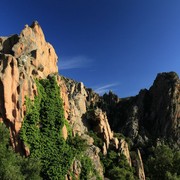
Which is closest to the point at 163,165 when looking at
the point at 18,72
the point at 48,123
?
the point at 48,123

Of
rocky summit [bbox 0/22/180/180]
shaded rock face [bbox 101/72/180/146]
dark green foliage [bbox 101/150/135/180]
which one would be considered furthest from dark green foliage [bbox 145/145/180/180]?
shaded rock face [bbox 101/72/180/146]

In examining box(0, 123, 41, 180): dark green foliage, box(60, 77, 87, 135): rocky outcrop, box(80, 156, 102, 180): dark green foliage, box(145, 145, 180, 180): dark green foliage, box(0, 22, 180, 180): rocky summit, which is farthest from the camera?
box(145, 145, 180, 180): dark green foliage

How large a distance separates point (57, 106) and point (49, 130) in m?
6.51

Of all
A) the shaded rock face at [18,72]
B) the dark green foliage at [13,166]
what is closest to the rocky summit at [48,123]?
the shaded rock face at [18,72]

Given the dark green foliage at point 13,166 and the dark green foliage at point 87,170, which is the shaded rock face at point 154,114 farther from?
the dark green foliage at point 13,166

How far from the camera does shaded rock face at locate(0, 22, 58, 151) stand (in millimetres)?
55319

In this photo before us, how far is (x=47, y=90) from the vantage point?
66.0 m

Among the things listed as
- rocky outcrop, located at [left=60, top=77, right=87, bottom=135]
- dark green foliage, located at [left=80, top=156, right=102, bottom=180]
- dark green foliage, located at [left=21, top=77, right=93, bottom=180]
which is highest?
rocky outcrop, located at [left=60, top=77, right=87, bottom=135]

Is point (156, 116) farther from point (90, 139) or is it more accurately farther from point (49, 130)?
point (49, 130)

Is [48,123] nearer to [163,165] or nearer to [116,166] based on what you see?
[116,166]

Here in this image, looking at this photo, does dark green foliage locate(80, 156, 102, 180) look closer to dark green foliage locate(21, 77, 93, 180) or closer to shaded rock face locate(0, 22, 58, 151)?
dark green foliage locate(21, 77, 93, 180)

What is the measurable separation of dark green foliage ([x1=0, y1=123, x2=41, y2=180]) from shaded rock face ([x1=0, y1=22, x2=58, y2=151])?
21.0 feet

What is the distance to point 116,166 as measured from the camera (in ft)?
271

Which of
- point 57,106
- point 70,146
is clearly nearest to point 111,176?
point 70,146
